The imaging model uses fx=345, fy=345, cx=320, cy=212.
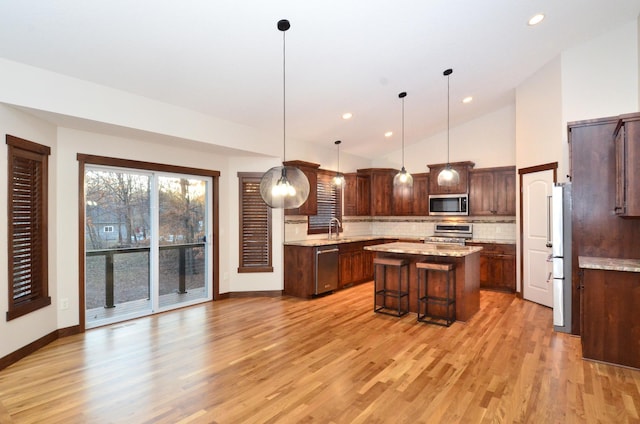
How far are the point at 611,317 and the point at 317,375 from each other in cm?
272

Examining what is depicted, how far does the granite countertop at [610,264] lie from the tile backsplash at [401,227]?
3162 millimetres

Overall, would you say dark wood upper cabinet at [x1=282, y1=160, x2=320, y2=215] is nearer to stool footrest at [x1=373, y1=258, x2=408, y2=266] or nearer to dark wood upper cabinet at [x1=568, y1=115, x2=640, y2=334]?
stool footrest at [x1=373, y1=258, x2=408, y2=266]

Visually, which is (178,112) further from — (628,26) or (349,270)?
(628,26)

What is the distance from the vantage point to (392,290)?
197 inches

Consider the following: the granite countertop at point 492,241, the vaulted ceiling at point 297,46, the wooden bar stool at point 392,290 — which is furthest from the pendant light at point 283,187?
the granite countertop at point 492,241

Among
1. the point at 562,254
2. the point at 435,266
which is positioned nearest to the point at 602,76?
the point at 562,254

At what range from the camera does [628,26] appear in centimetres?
435

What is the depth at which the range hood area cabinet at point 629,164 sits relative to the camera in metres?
3.04

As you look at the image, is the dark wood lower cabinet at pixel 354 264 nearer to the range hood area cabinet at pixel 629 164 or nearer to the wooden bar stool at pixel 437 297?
the wooden bar stool at pixel 437 297

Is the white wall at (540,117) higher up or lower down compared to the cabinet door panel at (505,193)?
higher up

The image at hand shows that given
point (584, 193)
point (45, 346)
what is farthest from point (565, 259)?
point (45, 346)

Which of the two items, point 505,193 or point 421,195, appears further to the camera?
point 421,195

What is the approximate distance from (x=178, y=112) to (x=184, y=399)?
129 inches

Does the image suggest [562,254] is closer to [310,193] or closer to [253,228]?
[310,193]
